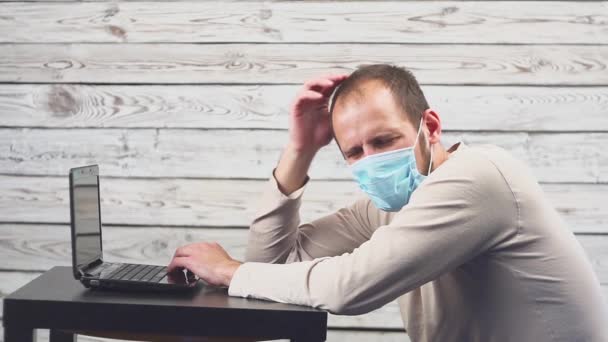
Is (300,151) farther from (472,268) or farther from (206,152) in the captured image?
(206,152)

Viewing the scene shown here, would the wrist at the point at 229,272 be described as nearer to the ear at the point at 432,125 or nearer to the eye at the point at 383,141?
the eye at the point at 383,141

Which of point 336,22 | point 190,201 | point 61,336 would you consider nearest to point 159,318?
point 61,336

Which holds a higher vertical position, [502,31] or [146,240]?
[502,31]

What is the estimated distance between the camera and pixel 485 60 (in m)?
1.95

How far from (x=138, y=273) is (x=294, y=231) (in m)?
0.35

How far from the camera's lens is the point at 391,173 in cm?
120

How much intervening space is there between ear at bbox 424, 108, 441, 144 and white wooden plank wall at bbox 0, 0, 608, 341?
71cm

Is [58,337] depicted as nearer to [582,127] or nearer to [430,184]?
[430,184]

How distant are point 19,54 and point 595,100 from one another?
5.54ft

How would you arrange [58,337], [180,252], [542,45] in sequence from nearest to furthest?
[180,252] → [58,337] → [542,45]

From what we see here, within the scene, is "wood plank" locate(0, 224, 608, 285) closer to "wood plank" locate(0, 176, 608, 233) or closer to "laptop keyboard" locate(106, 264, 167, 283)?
"wood plank" locate(0, 176, 608, 233)

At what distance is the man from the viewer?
1020 millimetres

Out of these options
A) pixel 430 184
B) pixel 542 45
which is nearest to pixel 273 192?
pixel 430 184

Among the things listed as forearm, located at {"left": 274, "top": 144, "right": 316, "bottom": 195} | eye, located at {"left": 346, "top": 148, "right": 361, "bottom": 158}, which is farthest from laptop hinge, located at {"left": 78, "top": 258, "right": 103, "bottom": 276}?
eye, located at {"left": 346, "top": 148, "right": 361, "bottom": 158}
